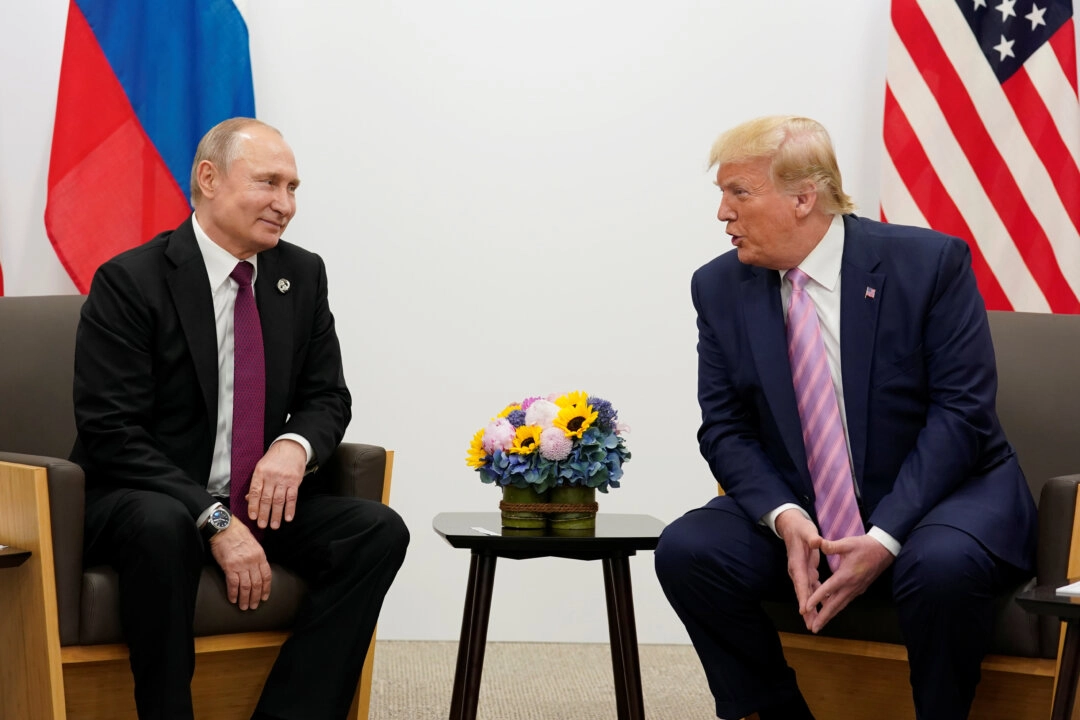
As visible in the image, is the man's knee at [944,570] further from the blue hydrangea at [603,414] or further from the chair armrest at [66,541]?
the chair armrest at [66,541]

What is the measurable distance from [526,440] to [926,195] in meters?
1.82

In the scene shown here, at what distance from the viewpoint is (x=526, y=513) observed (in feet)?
8.79

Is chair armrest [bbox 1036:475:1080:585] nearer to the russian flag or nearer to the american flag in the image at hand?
the american flag

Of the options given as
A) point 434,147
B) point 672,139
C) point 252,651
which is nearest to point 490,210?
point 434,147

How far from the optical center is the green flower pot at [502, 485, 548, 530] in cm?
268

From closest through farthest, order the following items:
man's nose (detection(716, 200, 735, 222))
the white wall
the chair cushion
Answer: the chair cushion, man's nose (detection(716, 200, 735, 222)), the white wall

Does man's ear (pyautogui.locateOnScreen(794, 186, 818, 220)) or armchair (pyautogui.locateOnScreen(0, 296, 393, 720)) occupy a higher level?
man's ear (pyautogui.locateOnScreen(794, 186, 818, 220))

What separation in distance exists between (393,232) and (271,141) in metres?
1.19

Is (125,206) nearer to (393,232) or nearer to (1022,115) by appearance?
(393,232)

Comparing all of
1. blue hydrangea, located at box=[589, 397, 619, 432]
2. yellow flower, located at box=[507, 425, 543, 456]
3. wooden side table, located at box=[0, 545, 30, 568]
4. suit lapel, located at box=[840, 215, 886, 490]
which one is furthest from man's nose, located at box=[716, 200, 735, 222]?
wooden side table, located at box=[0, 545, 30, 568]

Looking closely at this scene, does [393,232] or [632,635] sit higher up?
[393,232]

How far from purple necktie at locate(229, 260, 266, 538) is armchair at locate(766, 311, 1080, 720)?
1.13 m

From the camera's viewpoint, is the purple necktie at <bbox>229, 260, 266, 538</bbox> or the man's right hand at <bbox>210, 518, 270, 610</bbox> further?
the purple necktie at <bbox>229, 260, 266, 538</bbox>

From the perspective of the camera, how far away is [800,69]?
13.4ft
